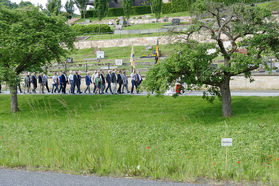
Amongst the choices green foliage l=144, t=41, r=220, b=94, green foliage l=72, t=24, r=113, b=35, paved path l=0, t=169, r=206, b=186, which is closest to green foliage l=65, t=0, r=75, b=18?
green foliage l=72, t=24, r=113, b=35

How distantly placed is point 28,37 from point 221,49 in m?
11.6

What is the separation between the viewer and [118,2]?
310ft

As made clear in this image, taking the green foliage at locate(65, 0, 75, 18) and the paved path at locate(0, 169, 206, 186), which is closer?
the paved path at locate(0, 169, 206, 186)

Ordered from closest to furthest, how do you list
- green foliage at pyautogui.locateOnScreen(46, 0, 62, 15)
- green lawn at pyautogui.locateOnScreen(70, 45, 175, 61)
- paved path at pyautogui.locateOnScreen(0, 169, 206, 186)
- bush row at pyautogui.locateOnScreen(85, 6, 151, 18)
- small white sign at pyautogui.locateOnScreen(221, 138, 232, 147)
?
1. paved path at pyautogui.locateOnScreen(0, 169, 206, 186)
2. small white sign at pyautogui.locateOnScreen(221, 138, 232, 147)
3. green lawn at pyautogui.locateOnScreen(70, 45, 175, 61)
4. green foliage at pyautogui.locateOnScreen(46, 0, 62, 15)
5. bush row at pyautogui.locateOnScreen(85, 6, 151, 18)

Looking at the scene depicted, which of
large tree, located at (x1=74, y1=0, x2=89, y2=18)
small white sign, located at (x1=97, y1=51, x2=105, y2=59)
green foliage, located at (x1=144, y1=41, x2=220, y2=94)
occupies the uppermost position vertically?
large tree, located at (x1=74, y1=0, x2=89, y2=18)

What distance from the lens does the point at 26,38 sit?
21.8 m

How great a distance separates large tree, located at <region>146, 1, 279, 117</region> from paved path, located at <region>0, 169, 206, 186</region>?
1125cm

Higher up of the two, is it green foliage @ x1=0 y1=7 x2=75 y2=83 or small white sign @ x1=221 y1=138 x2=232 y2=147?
green foliage @ x1=0 y1=7 x2=75 y2=83

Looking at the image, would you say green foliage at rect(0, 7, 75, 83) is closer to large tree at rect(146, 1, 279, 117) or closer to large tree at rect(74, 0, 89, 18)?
large tree at rect(146, 1, 279, 117)

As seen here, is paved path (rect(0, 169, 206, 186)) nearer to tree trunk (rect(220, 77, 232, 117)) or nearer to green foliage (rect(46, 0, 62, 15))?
tree trunk (rect(220, 77, 232, 117))

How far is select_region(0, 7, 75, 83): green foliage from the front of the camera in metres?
21.7

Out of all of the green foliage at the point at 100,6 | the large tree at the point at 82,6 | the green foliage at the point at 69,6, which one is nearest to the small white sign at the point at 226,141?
the green foliage at the point at 100,6

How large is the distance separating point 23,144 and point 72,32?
15637mm

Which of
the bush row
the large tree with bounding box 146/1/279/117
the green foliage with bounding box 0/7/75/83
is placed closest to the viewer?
the large tree with bounding box 146/1/279/117
